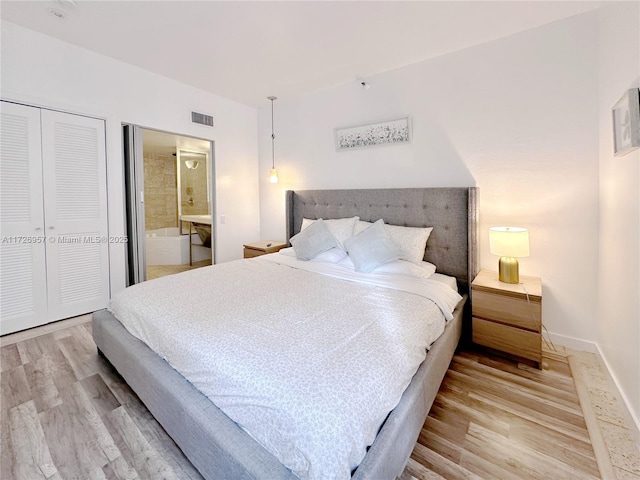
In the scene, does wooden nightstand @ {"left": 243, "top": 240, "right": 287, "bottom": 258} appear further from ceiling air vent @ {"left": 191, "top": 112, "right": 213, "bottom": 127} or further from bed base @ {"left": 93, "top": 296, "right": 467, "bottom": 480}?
bed base @ {"left": 93, "top": 296, "right": 467, "bottom": 480}

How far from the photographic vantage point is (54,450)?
1.43m

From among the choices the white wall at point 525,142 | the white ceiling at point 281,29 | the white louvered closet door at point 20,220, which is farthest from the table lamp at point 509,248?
the white louvered closet door at point 20,220

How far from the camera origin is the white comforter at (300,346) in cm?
98

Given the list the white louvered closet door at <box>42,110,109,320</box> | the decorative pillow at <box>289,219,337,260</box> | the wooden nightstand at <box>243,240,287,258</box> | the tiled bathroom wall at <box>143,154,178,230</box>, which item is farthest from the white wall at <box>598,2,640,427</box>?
the tiled bathroom wall at <box>143,154,178,230</box>

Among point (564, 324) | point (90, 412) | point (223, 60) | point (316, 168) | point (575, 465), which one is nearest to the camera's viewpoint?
point (575, 465)

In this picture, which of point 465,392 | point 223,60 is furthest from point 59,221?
point 465,392

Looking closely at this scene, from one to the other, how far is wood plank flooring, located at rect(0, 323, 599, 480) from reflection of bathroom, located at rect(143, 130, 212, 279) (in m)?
3.31

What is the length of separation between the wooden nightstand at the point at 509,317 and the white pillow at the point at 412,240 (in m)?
0.52

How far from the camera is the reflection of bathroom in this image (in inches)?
213

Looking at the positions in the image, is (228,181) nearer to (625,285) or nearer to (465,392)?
(465,392)

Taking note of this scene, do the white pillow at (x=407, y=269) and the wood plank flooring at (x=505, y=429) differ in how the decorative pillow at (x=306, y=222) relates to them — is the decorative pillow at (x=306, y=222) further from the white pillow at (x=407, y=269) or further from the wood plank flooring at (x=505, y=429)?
the wood plank flooring at (x=505, y=429)

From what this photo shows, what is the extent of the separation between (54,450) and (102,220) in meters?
2.27

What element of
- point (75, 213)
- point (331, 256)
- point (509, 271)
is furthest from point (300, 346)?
point (75, 213)

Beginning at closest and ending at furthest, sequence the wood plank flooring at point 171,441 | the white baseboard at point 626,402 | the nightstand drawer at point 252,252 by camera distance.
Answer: the wood plank flooring at point 171,441 < the white baseboard at point 626,402 < the nightstand drawer at point 252,252
